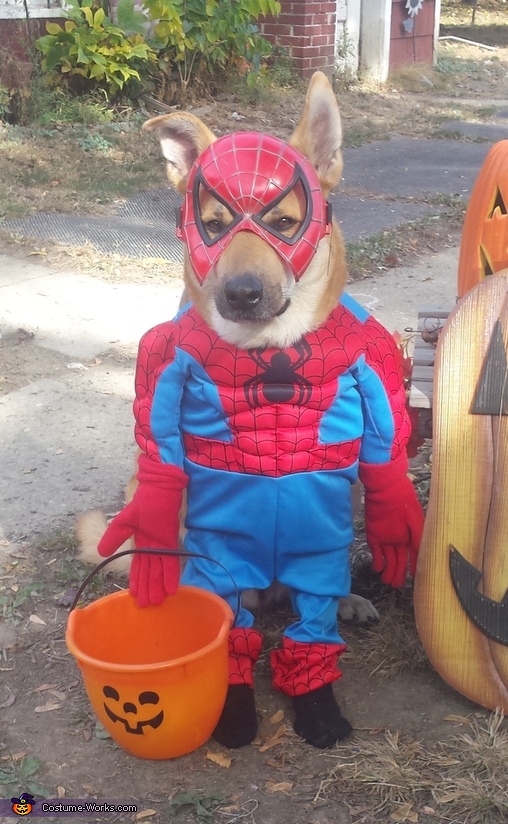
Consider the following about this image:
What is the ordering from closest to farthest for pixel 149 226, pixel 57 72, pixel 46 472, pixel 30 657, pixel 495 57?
pixel 30 657
pixel 46 472
pixel 149 226
pixel 57 72
pixel 495 57

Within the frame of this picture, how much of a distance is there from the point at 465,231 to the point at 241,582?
168 cm

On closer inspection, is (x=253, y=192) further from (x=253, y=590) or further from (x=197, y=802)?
(x=197, y=802)

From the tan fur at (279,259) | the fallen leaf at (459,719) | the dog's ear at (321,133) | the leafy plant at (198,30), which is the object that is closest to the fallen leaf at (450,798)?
the fallen leaf at (459,719)

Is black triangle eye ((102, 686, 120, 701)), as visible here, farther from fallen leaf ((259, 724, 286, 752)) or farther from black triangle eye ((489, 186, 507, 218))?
black triangle eye ((489, 186, 507, 218))

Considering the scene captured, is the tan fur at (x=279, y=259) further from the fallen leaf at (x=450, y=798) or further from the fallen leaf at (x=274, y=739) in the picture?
the fallen leaf at (x=450, y=798)

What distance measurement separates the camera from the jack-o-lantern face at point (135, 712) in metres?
2.26

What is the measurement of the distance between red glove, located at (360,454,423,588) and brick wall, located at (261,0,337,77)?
10327 mm

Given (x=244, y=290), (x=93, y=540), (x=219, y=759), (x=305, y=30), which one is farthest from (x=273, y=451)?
(x=305, y=30)

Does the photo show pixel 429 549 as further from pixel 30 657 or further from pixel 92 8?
pixel 92 8

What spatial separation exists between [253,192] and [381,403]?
0.69m

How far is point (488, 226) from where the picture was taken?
10.6 ft

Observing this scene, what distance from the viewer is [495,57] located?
18797 mm

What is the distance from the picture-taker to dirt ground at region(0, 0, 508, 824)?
229 centimetres

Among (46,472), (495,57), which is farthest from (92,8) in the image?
(495,57)
